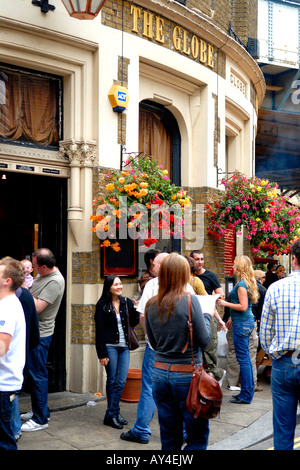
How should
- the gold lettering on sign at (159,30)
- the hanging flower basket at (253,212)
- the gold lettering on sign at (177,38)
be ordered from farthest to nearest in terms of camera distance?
1. the hanging flower basket at (253,212)
2. the gold lettering on sign at (177,38)
3. the gold lettering on sign at (159,30)

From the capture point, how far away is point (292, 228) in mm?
10180

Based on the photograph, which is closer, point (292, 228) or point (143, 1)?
point (143, 1)

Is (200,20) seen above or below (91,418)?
above

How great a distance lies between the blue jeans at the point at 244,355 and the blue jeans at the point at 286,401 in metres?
3.25

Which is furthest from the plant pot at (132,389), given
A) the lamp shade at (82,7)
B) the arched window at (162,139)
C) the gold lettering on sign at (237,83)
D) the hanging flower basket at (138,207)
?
the gold lettering on sign at (237,83)

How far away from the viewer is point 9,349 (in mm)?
4191

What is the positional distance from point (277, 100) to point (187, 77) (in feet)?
28.4

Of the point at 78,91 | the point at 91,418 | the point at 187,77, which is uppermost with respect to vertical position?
the point at 187,77

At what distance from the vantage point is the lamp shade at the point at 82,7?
23.2 feet

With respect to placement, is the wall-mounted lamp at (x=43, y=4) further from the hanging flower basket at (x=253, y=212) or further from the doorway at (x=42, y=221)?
the hanging flower basket at (x=253, y=212)

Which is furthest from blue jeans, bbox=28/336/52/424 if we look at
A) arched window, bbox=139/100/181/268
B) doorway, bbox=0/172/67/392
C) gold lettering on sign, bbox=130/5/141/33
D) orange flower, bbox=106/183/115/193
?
gold lettering on sign, bbox=130/5/141/33

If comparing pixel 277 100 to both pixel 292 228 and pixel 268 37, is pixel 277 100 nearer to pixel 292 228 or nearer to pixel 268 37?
pixel 268 37

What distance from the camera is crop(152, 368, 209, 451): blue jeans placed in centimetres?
412
